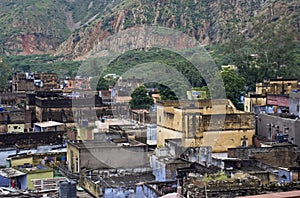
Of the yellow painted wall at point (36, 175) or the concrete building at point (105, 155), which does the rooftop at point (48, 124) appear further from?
the yellow painted wall at point (36, 175)

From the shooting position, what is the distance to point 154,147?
24.0m

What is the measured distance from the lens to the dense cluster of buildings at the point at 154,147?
16688mm

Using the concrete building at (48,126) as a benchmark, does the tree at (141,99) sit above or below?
above

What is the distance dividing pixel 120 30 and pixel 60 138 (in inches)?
2248

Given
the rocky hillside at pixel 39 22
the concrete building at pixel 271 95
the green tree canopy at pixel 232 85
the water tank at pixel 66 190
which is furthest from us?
the rocky hillside at pixel 39 22

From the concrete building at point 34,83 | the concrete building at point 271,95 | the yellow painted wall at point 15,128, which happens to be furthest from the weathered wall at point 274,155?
the concrete building at point 34,83

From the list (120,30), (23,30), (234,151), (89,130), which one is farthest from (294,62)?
(23,30)

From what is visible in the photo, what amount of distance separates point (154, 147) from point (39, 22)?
278 ft

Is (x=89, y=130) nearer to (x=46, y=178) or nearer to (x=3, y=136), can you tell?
(x=3, y=136)

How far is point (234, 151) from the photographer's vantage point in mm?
21344

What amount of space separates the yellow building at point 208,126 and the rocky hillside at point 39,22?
7609cm

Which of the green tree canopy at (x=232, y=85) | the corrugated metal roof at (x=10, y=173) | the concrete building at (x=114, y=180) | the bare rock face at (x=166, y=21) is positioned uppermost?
the bare rock face at (x=166, y=21)

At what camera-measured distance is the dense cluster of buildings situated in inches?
657

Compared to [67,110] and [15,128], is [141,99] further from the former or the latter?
[15,128]
